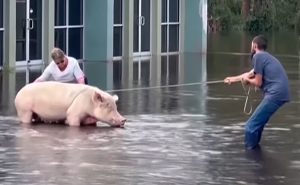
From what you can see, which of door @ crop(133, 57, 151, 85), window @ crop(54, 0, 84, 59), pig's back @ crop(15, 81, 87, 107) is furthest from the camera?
window @ crop(54, 0, 84, 59)

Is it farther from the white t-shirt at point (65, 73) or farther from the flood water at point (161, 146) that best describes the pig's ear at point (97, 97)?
the white t-shirt at point (65, 73)

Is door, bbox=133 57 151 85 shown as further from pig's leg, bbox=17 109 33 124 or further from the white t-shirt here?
pig's leg, bbox=17 109 33 124

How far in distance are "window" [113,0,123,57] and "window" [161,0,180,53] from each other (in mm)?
3590

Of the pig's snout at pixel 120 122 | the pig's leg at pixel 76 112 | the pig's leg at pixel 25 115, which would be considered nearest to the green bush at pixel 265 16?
the pig's leg at pixel 25 115

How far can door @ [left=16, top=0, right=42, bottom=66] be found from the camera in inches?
1058

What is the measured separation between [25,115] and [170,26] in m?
21.3

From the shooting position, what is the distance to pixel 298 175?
33.9ft

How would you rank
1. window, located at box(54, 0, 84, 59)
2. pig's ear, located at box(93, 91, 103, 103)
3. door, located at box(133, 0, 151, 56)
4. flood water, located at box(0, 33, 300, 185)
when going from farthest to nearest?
door, located at box(133, 0, 151, 56) → window, located at box(54, 0, 84, 59) → pig's ear, located at box(93, 91, 103, 103) → flood water, located at box(0, 33, 300, 185)

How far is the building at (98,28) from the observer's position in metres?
26.9

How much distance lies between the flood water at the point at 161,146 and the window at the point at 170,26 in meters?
14.6

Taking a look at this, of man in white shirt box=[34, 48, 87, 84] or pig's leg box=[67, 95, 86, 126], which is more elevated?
man in white shirt box=[34, 48, 87, 84]

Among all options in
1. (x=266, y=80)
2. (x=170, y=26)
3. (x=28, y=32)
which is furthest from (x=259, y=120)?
(x=170, y=26)

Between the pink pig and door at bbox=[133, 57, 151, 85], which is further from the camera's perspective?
door at bbox=[133, 57, 151, 85]

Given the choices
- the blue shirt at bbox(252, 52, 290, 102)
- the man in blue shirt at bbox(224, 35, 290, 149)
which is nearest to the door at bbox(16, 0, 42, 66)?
the man in blue shirt at bbox(224, 35, 290, 149)
